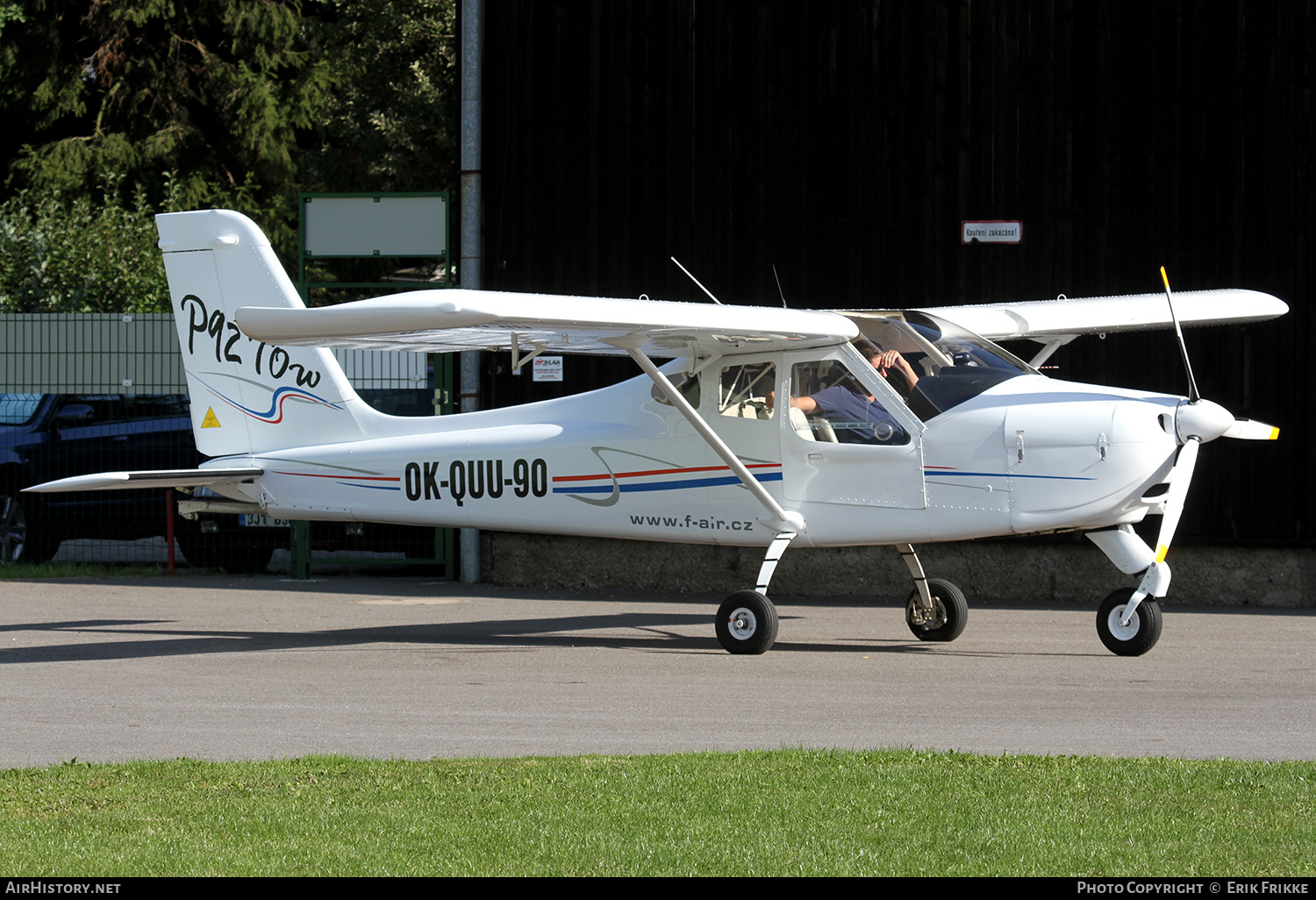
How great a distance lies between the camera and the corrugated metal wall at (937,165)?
12.8m

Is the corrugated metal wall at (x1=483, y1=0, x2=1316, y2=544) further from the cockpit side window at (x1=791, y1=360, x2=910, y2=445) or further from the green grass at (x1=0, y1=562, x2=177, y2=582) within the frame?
the green grass at (x1=0, y1=562, x2=177, y2=582)

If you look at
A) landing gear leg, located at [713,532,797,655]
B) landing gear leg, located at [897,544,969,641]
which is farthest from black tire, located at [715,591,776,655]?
landing gear leg, located at [897,544,969,641]

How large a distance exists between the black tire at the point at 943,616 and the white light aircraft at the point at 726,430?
0.01 metres

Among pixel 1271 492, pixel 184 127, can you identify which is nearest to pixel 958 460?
pixel 1271 492

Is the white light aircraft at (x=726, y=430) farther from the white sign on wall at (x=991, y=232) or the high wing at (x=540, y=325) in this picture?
the white sign on wall at (x=991, y=232)

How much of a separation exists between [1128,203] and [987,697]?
6821mm

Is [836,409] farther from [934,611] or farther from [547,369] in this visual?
[547,369]

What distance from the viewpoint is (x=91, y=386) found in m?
15.5

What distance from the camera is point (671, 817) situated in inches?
198

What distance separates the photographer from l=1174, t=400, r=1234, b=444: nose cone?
8.87 meters

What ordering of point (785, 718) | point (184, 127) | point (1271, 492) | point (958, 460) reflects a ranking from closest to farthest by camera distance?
point (785, 718)
point (958, 460)
point (1271, 492)
point (184, 127)

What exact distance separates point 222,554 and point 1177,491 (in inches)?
408

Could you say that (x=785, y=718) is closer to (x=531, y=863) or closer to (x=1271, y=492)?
(x=531, y=863)

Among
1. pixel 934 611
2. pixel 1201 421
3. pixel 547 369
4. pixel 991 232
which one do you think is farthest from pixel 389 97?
pixel 1201 421
